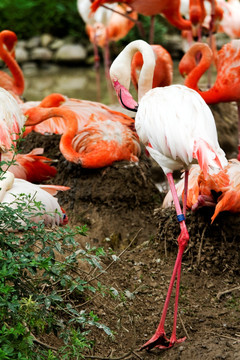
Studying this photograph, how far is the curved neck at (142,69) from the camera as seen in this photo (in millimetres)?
3756

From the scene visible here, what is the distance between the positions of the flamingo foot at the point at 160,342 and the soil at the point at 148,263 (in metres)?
0.03

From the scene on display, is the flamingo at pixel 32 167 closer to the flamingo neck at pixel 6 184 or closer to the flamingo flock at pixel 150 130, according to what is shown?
the flamingo flock at pixel 150 130

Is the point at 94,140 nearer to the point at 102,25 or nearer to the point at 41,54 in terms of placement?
the point at 102,25

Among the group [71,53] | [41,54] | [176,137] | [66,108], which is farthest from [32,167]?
[41,54]

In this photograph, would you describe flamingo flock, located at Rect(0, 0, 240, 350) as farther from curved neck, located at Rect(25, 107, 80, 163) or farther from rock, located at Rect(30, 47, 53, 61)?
rock, located at Rect(30, 47, 53, 61)

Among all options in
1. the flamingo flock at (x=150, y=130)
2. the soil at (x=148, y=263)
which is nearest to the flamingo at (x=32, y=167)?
the flamingo flock at (x=150, y=130)

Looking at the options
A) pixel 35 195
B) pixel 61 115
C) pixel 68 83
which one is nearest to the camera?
pixel 35 195

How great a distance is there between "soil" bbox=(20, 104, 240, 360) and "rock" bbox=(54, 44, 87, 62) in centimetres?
741

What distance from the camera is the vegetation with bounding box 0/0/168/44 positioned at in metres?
12.6

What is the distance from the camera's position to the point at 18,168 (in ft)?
14.6

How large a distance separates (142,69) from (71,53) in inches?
347

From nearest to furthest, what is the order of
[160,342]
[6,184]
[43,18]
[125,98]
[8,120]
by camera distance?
[160,342] < [6,184] < [125,98] < [8,120] < [43,18]

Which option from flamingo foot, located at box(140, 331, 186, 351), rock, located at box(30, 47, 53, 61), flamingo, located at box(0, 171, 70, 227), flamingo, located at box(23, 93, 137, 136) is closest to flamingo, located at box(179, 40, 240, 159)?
flamingo, located at box(23, 93, 137, 136)

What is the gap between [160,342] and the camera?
2.93 m
